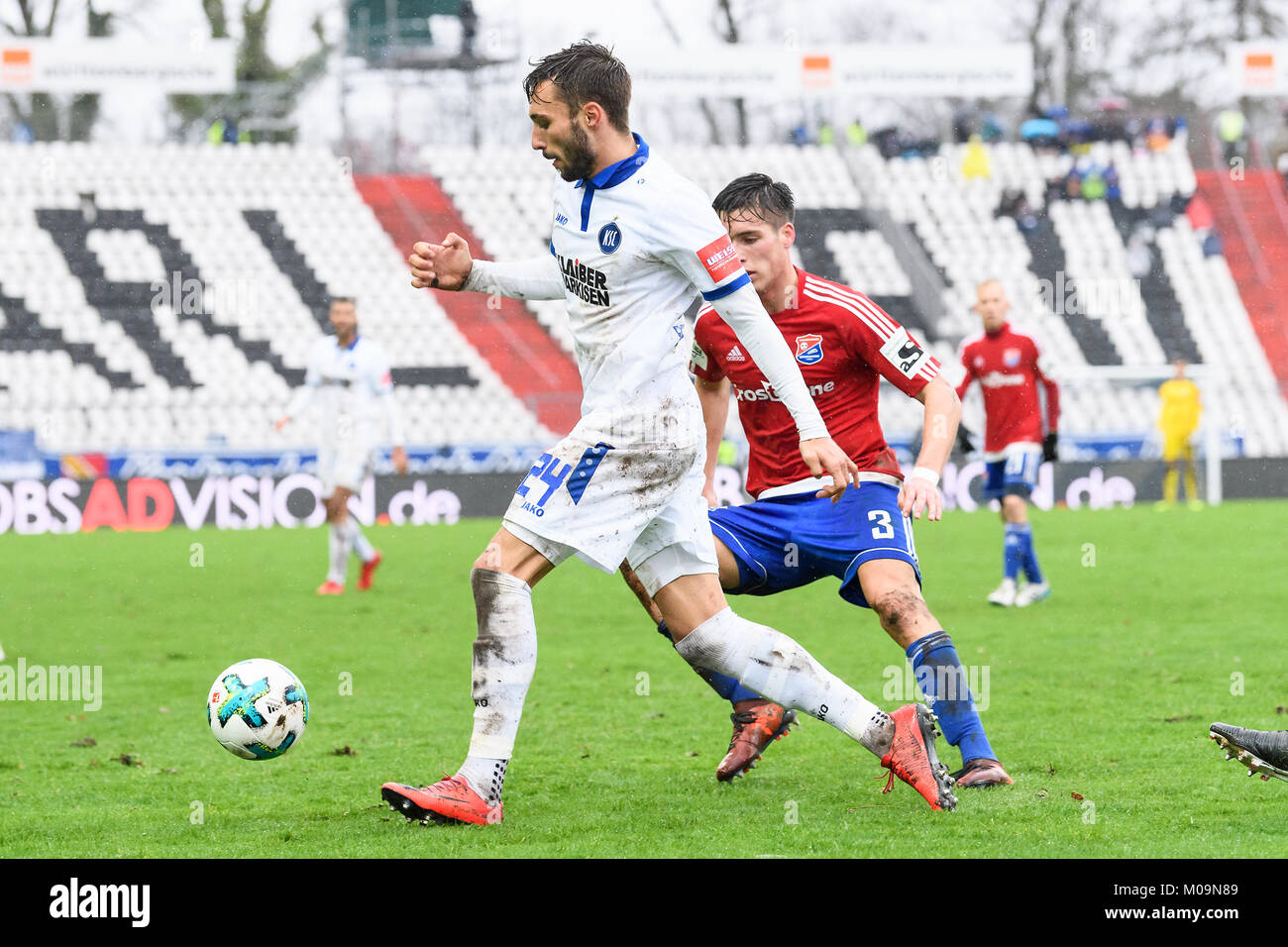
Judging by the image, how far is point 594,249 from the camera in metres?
4.40

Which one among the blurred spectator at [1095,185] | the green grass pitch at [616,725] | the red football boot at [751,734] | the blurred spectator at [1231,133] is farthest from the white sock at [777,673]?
the blurred spectator at [1231,133]

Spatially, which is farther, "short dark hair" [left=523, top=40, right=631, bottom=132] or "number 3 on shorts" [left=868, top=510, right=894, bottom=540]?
"number 3 on shorts" [left=868, top=510, right=894, bottom=540]

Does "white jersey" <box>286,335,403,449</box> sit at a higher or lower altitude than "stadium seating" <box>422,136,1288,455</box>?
lower

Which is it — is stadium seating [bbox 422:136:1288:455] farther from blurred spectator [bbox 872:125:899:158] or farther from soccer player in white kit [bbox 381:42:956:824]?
soccer player in white kit [bbox 381:42:956:824]

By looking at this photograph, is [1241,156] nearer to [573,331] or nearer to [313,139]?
[313,139]

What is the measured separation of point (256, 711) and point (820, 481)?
2.04 m

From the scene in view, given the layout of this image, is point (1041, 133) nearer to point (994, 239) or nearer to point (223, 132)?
point (994, 239)

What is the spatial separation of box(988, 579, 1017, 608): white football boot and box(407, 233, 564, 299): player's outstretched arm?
677 cm

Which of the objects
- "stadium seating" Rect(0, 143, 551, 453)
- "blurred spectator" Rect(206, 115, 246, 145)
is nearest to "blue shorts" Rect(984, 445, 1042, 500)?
"stadium seating" Rect(0, 143, 551, 453)

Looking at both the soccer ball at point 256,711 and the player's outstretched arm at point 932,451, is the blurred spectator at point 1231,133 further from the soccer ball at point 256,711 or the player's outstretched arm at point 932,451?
the soccer ball at point 256,711

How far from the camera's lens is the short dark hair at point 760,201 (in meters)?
5.13

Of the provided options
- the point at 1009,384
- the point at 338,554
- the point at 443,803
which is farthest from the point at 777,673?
the point at 338,554

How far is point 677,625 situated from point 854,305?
1341 millimetres

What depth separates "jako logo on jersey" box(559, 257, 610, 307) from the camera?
4426mm
